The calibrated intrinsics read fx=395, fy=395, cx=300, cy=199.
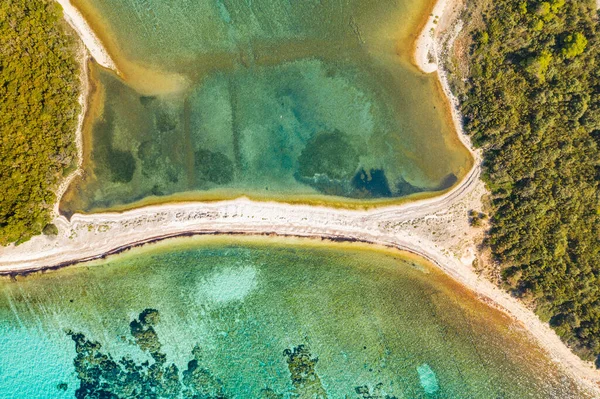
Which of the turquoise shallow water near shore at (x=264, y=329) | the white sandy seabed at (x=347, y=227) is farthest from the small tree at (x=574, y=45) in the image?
the turquoise shallow water near shore at (x=264, y=329)

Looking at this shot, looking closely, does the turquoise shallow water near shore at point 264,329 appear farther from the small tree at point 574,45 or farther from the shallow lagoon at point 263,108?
the small tree at point 574,45

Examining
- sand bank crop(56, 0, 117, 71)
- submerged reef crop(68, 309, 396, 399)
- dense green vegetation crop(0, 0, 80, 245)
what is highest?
sand bank crop(56, 0, 117, 71)

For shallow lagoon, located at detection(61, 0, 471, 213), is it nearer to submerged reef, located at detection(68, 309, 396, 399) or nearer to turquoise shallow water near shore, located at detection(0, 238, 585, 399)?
turquoise shallow water near shore, located at detection(0, 238, 585, 399)

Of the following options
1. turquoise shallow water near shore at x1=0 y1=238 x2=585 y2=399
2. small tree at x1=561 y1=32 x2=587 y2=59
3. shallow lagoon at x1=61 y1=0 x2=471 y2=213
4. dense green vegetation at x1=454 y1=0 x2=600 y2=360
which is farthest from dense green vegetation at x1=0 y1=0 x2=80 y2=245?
small tree at x1=561 y1=32 x2=587 y2=59

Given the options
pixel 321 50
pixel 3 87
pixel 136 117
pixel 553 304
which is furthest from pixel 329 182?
pixel 3 87

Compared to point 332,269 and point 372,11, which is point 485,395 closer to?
point 332,269
